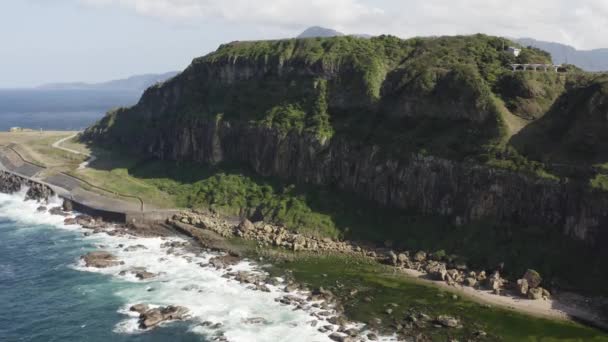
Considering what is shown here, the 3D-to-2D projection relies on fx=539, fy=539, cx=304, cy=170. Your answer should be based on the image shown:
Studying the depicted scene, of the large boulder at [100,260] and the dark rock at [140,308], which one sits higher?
the large boulder at [100,260]

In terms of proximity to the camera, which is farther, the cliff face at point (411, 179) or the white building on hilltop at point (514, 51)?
the white building on hilltop at point (514, 51)

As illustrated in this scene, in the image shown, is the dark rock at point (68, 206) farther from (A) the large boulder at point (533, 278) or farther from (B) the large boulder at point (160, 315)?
(A) the large boulder at point (533, 278)

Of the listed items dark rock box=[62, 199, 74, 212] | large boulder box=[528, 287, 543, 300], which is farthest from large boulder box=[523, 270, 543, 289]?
dark rock box=[62, 199, 74, 212]

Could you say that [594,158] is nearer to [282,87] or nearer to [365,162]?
[365,162]

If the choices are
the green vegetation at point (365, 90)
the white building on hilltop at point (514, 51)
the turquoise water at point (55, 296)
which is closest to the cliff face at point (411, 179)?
the green vegetation at point (365, 90)

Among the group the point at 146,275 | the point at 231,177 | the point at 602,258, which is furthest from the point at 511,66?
the point at 146,275

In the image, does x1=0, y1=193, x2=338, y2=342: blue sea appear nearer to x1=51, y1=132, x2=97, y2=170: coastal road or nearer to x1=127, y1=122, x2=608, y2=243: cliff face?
x1=127, y1=122, x2=608, y2=243: cliff face
